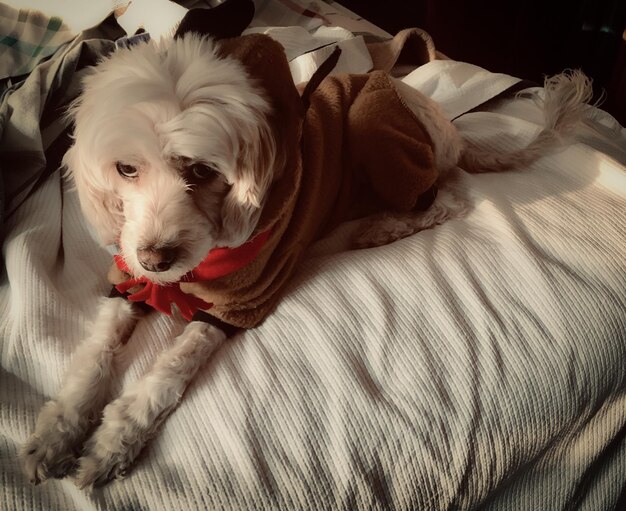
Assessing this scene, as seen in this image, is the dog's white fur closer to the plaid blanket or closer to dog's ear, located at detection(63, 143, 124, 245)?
dog's ear, located at detection(63, 143, 124, 245)

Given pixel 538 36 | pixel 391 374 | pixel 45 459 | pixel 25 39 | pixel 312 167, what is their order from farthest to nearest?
pixel 538 36
pixel 25 39
pixel 312 167
pixel 391 374
pixel 45 459

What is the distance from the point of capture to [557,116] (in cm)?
129

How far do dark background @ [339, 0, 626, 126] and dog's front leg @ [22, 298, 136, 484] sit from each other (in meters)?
1.66

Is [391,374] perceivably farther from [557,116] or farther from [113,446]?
[557,116]

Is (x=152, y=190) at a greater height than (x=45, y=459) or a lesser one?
greater

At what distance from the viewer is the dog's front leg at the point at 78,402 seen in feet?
2.37

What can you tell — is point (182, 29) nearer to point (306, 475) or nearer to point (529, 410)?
point (306, 475)

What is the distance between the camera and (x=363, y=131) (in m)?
1.17

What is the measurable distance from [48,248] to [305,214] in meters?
0.59

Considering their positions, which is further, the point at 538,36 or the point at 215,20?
the point at 538,36

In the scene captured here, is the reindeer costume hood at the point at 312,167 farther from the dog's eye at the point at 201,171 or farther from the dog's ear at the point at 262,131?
the dog's eye at the point at 201,171

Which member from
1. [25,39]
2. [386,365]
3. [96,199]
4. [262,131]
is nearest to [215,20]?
[262,131]

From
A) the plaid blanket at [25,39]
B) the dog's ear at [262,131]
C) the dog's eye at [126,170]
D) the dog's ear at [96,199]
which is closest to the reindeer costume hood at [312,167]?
the dog's ear at [262,131]

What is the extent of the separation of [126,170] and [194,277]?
0.24 m
